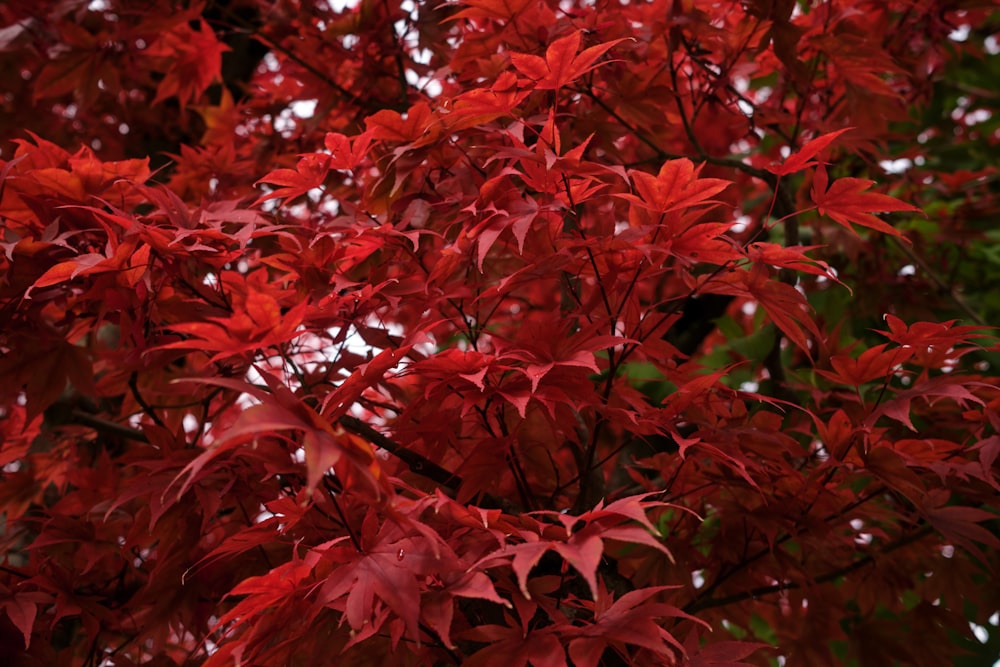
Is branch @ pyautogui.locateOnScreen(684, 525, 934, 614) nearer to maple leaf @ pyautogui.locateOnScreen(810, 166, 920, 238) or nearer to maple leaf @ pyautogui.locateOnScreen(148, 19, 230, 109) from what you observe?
maple leaf @ pyautogui.locateOnScreen(810, 166, 920, 238)

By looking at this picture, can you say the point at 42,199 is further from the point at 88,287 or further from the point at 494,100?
the point at 494,100

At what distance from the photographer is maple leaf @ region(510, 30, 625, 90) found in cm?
86

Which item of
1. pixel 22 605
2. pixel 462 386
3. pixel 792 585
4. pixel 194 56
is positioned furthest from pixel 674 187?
pixel 194 56

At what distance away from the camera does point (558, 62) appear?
88 centimetres

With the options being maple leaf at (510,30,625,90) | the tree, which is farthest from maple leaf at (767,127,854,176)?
maple leaf at (510,30,625,90)

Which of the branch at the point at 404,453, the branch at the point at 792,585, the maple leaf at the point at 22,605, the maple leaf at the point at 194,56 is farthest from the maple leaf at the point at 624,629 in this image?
the maple leaf at the point at 194,56

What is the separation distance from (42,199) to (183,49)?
2.15ft

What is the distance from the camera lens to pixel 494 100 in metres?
0.90

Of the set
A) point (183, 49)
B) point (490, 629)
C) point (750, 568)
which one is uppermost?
point (183, 49)

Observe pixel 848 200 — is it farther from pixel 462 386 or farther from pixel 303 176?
pixel 303 176

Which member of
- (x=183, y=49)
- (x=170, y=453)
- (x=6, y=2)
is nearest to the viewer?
(x=170, y=453)

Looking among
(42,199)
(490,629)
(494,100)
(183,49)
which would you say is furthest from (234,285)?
(183,49)

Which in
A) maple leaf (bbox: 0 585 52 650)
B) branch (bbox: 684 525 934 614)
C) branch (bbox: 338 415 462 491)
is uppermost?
branch (bbox: 338 415 462 491)

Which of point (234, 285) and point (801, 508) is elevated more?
point (234, 285)
